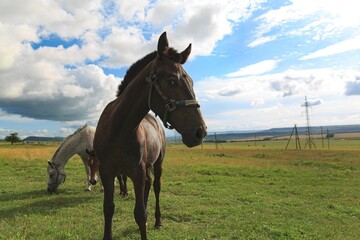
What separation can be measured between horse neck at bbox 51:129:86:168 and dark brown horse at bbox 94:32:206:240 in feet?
25.0

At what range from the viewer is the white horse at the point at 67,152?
11406 mm

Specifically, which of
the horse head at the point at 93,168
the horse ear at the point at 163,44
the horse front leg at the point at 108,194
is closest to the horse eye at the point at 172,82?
the horse ear at the point at 163,44

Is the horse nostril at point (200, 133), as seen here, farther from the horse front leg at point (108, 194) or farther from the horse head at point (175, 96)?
the horse front leg at point (108, 194)

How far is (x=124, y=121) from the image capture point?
4.43 m

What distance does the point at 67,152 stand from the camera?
12.0 meters

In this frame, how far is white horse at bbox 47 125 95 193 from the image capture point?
11406 millimetres

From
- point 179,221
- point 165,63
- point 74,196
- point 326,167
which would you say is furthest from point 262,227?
point 326,167

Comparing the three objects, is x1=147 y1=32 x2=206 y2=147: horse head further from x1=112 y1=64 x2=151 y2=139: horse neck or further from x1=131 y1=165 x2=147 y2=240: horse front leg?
x1=131 y1=165 x2=147 y2=240: horse front leg

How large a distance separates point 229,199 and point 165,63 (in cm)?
819

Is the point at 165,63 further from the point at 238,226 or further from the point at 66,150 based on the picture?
the point at 66,150

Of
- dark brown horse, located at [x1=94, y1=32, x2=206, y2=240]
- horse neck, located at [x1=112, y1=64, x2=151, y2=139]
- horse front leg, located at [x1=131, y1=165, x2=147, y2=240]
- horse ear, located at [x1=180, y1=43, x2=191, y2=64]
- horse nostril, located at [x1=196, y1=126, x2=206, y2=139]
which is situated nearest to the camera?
horse nostril, located at [x1=196, y1=126, x2=206, y2=139]

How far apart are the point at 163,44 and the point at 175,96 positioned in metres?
0.73

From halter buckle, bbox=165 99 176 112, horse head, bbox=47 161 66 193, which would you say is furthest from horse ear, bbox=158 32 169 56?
horse head, bbox=47 161 66 193

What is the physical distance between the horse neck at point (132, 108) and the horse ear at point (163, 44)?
380mm
